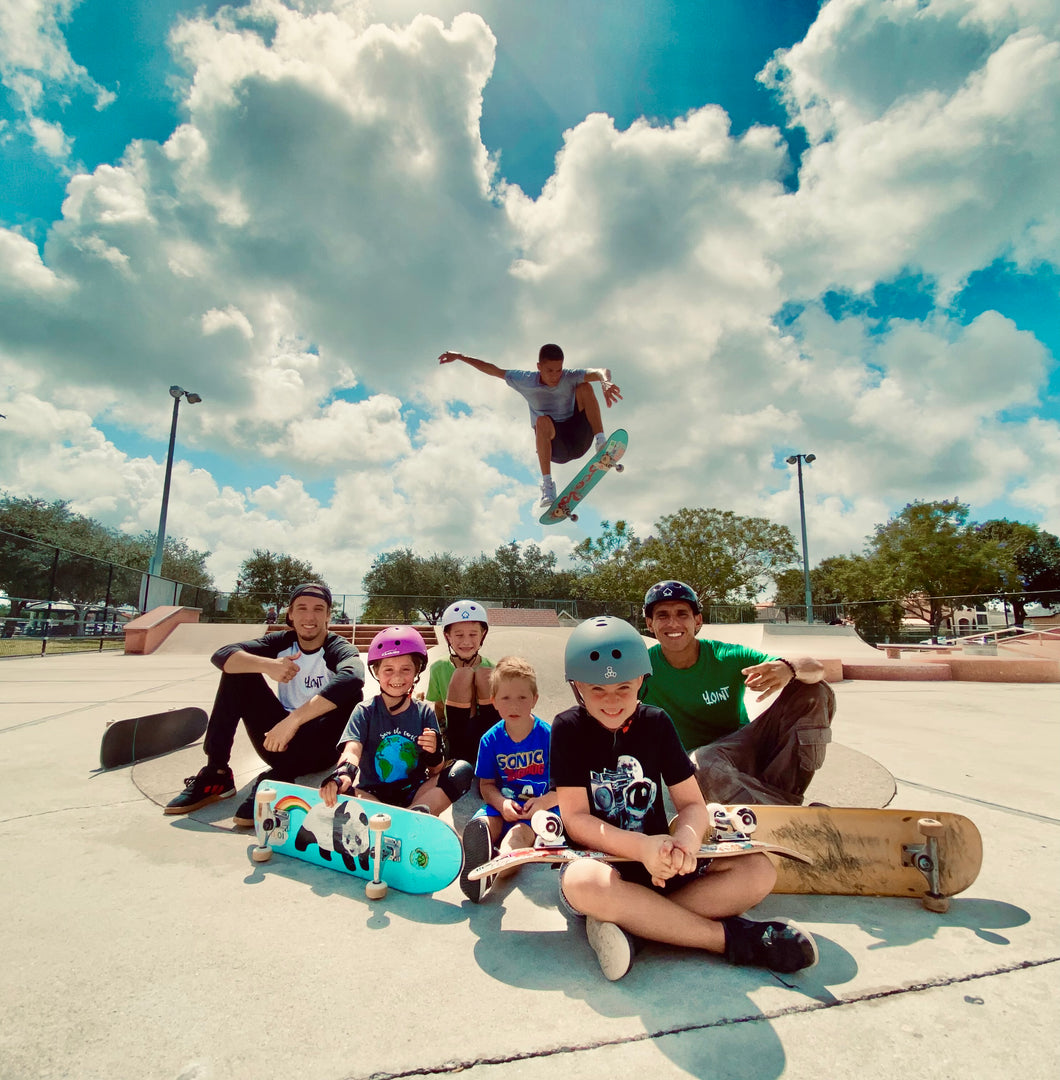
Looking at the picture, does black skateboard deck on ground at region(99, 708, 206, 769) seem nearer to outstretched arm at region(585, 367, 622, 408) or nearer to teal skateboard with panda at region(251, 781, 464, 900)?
teal skateboard with panda at region(251, 781, 464, 900)

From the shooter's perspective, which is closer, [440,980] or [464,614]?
[440,980]

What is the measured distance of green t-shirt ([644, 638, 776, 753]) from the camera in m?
3.54

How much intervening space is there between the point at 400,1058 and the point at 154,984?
88 centimetres

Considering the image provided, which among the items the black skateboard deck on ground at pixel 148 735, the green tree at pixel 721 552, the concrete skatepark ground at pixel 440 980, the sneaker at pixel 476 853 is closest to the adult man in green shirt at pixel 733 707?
the concrete skatepark ground at pixel 440 980

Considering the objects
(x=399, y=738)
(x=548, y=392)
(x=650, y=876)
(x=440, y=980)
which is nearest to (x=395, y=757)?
(x=399, y=738)

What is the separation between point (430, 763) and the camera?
11.0ft

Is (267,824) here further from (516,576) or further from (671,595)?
(516,576)

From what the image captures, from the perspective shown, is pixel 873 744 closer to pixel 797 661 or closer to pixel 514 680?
pixel 797 661

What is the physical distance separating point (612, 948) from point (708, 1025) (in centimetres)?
36

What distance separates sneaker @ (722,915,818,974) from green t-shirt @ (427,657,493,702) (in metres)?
2.69

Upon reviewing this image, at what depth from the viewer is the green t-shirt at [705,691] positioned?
3537 millimetres

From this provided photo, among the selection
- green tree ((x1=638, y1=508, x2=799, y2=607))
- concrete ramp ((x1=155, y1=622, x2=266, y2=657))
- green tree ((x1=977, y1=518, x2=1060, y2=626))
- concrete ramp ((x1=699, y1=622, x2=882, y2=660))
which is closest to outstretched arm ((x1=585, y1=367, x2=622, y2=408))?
concrete ramp ((x1=699, y1=622, x2=882, y2=660))

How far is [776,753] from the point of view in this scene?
3.24 m

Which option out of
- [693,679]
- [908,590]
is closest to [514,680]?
[693,679]
